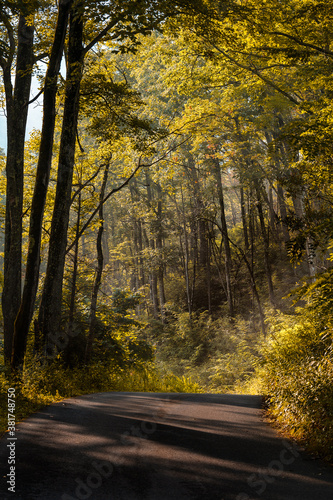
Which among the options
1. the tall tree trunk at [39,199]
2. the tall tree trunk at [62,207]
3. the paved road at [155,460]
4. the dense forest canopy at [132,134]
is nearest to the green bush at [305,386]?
the dense forest canopy at [132,134]

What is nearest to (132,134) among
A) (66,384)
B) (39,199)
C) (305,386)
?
(39,199)

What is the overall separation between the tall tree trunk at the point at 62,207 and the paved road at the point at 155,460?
3.14 m

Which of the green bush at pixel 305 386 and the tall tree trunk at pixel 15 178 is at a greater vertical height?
the tall tree trunk at pixel 15 178

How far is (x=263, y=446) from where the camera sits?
196 inches

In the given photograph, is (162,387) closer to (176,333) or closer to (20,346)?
(20,346)

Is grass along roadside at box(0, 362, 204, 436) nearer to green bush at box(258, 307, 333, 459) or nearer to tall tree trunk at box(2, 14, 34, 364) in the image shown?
tall tree trunk at box(2, 14, 34, 364)

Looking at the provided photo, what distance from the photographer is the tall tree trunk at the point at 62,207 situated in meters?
9.40

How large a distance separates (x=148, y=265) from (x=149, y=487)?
75.1 ft

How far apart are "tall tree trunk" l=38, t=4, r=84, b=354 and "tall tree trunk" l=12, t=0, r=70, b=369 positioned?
0.68 m

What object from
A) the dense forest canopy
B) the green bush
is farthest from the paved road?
the dense forest canopy

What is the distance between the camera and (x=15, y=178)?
11102 millimetres

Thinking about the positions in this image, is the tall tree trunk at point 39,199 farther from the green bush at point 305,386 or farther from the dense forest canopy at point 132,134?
the green bush at point 305,386

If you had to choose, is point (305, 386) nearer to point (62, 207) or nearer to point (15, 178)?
point (62, 207)

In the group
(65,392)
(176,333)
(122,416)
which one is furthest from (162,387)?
(176,333)
